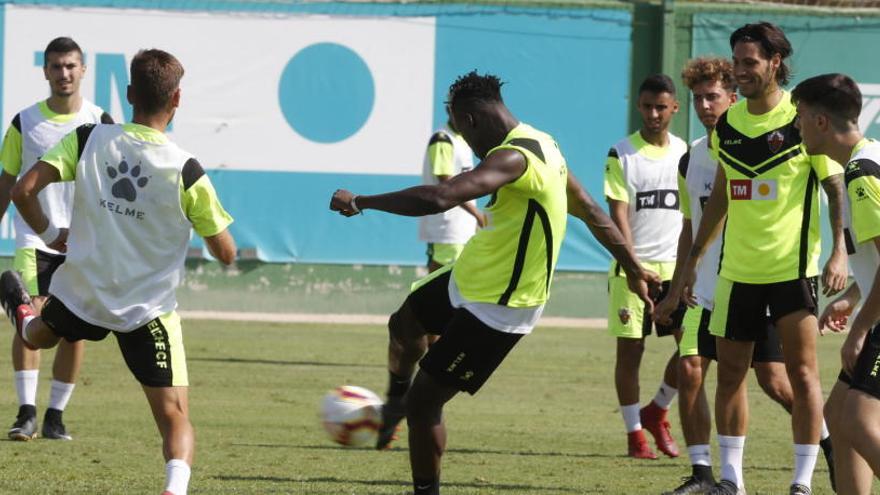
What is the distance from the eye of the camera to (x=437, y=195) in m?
6.89

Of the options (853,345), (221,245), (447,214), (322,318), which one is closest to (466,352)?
(221,245)

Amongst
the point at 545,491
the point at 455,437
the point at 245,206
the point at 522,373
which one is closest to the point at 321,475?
the point at 545,491

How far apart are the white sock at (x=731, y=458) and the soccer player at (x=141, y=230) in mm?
2862

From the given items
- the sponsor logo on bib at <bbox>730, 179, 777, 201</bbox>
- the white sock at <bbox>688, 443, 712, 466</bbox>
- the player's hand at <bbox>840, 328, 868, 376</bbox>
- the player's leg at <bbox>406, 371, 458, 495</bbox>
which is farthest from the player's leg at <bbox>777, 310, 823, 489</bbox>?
the player's leg at <bbox>406, 371, 458, 495</bbox>

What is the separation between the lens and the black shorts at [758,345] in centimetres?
857

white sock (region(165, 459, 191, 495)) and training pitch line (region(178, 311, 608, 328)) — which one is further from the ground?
white sock (region(165, 459, 191, 495))

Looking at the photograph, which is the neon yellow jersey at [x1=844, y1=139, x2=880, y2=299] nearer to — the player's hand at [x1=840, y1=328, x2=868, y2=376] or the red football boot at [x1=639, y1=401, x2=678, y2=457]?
the player's hand at [x1=840, y1=328, x2=868, y2=376]

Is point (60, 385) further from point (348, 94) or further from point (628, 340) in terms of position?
point (348, 94)

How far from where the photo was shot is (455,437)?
10.9 metres

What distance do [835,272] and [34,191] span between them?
3.82 meters

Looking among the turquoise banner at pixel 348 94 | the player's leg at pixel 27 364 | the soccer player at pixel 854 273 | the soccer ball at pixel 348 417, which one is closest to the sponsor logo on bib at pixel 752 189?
the soccer player at pixel 854 273

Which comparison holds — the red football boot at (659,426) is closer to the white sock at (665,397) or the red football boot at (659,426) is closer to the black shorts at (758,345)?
the white sock at (665,397)

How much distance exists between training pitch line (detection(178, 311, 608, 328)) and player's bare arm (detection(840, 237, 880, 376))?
44.8 ft

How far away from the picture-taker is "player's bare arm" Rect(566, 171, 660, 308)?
25.4 feet
